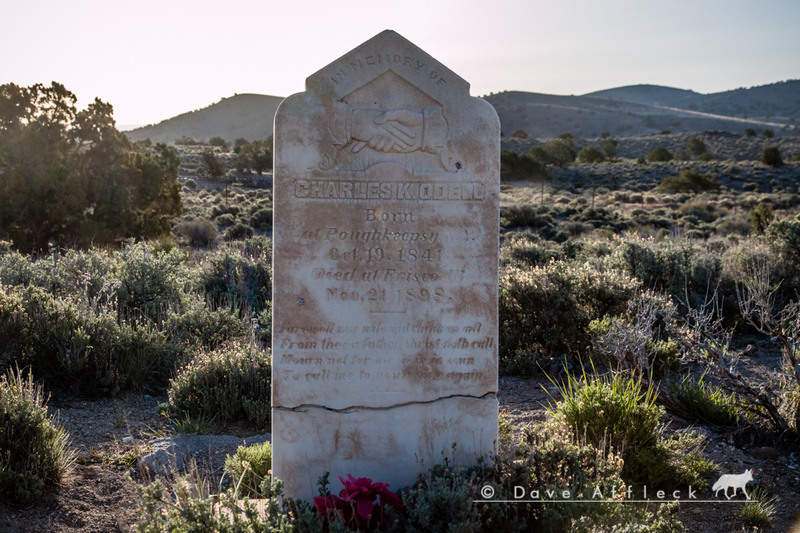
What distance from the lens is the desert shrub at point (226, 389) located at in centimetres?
536

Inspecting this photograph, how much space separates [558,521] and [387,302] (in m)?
1.35

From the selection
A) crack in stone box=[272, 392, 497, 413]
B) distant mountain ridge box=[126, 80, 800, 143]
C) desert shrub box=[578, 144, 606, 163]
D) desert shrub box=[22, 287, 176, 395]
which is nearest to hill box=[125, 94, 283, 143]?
distant mountain ridge box=[126, 80, 800, 143]

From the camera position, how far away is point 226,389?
548 cm

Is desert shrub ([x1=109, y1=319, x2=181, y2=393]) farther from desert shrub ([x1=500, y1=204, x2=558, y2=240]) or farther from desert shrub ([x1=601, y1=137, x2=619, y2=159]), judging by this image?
desert shrub ([x1=601, y1=137, x2=619, y2=159])

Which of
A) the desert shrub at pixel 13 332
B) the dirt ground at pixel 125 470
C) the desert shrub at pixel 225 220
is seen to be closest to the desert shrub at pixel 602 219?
the desert shrub at pixel 225 220

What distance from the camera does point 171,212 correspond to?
1684 cm

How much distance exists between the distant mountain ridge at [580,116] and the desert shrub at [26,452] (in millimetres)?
77384

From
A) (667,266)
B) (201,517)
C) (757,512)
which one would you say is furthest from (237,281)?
(757,512)

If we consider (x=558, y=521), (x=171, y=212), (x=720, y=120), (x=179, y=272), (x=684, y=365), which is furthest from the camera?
(x=720, y=120)

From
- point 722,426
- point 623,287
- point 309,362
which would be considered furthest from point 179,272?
point 722,426

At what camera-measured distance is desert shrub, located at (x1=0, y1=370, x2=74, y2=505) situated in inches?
146

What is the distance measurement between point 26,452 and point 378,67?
3.01 meters

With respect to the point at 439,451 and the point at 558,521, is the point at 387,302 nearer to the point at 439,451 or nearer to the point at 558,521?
the point at 439,451

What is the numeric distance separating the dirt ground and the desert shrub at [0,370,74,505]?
0.09 meters
